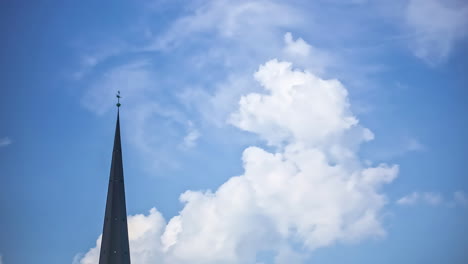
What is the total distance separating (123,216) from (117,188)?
612 cm

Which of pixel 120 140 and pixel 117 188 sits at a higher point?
pixel 120 140

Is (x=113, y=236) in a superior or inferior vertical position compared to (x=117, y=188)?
inferior

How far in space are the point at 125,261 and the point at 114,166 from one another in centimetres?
2027

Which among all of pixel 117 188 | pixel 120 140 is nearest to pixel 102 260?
pixel 117 188

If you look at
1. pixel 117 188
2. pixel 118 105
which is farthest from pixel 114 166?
pixel 118 105

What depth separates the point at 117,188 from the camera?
115000 mm

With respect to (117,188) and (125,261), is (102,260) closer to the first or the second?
(125,261)

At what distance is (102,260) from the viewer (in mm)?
109438

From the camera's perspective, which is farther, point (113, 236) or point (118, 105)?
point (118, 105)

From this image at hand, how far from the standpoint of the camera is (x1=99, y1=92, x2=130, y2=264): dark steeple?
109375 mm

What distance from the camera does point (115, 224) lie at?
111500mm

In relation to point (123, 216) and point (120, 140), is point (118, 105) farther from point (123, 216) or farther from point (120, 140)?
point (123, 216)

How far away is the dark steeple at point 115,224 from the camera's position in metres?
109

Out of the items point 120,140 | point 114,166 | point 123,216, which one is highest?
point 120,140
